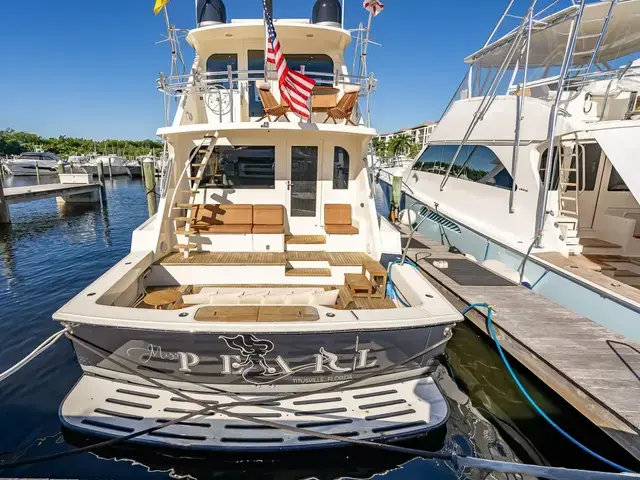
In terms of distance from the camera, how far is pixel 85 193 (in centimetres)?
2080

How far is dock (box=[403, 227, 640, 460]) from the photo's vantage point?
3.54 m

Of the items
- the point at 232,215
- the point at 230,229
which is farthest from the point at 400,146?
the point at 230,229

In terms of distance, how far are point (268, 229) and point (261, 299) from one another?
1.89 m

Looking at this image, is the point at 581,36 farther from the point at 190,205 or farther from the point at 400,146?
Result: the point at 400,146

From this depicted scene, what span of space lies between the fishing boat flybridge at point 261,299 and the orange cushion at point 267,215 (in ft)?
0.09

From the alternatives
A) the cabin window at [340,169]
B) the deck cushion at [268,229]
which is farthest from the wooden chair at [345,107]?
the deck cushion at [268,229]

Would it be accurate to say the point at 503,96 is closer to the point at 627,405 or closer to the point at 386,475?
the point at 627,405

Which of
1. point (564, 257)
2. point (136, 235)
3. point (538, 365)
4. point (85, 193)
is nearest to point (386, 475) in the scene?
point (538, 365)

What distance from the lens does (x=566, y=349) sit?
4488mm

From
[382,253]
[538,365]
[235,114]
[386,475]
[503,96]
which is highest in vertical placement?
[503,96]

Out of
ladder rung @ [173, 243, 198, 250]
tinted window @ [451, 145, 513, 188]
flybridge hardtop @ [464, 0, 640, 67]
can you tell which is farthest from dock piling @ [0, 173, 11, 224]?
flybridge hardtop @ [464, 0, 640, 67]

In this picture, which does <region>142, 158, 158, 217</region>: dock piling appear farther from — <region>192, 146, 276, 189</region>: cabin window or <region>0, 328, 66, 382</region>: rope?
<region>0, 328, 66, 382</region>: rope

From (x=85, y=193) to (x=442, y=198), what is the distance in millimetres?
20356

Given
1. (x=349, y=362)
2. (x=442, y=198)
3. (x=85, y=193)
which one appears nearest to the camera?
(x=349, y=362)
